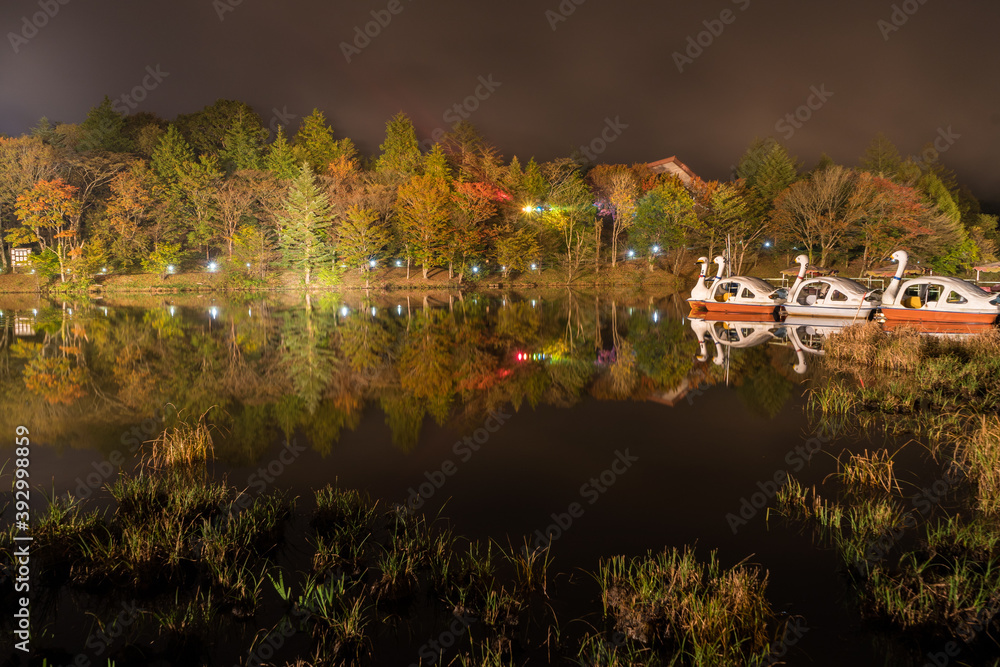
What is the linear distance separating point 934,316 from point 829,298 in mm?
4098

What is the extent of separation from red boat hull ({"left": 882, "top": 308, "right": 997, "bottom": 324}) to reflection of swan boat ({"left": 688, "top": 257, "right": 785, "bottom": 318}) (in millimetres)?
4447

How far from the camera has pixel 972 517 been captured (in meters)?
5.64

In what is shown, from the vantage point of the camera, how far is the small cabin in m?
48.8

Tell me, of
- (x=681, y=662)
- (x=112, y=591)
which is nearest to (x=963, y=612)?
(x=681, y=662)

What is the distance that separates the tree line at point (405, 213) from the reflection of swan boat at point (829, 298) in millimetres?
23459

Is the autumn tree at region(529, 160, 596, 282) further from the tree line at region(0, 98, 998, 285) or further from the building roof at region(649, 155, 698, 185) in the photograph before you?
the building roof at region(649, 155, 698, 185)

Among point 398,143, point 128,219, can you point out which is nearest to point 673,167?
point 398,143

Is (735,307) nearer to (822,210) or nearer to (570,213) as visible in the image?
(570,213)

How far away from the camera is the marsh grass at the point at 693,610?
3.76 metres

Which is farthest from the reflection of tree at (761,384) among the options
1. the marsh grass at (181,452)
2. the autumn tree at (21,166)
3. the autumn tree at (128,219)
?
the autumn tree at (21,166)

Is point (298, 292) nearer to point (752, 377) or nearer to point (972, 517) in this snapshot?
point (752, 377)

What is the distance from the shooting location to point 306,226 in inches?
1945

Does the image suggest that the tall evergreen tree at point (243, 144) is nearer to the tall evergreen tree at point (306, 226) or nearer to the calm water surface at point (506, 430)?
the tall evergreen tree at point (306, 226)

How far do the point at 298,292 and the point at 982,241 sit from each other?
250ft
